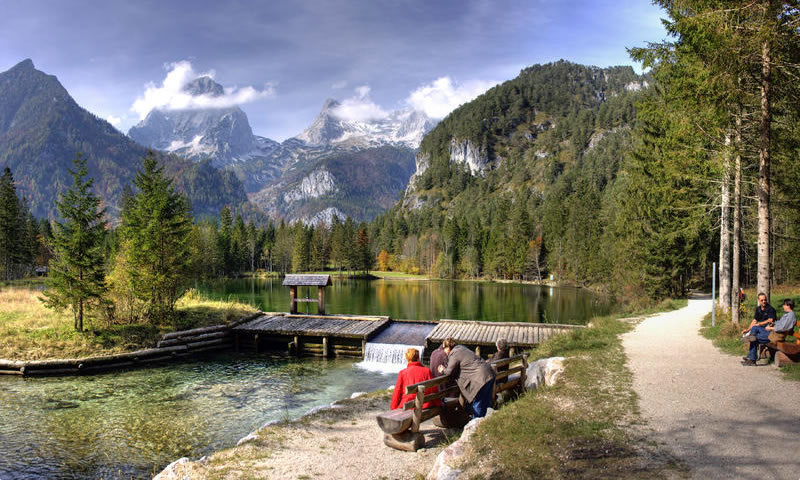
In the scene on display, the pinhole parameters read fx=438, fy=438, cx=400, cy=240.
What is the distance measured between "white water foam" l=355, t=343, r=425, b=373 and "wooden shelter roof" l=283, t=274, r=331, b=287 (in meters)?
7.18

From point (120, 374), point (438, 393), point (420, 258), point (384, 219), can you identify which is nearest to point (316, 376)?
point (120, 374)

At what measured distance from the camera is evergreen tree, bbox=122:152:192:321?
89.5 ft

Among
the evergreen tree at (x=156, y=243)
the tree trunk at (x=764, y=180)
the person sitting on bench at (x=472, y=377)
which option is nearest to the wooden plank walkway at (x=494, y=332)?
the tree trunk at (x=764, y=180)

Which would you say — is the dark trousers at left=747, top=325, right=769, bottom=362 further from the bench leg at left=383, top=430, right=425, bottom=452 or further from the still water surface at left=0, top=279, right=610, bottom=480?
the still water surface at left=0, top=279, right=610, bottom=480

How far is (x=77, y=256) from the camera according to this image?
23.8m

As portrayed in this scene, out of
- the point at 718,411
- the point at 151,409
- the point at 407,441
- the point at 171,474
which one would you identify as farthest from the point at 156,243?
the point at 718,411

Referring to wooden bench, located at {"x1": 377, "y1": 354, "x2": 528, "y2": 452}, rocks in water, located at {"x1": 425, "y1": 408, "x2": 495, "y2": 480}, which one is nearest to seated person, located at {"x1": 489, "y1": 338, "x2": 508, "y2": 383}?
wooden bench, located at {"x1": 377, "y1": 354, "x2": 528, "y2": 452}

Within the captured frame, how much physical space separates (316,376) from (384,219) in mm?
151826

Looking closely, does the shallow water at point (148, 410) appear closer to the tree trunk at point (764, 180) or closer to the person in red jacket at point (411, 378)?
the person in red jacket at point (411, 378)

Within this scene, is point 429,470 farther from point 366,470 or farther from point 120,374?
point 120,374

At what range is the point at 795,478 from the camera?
19.2 ft

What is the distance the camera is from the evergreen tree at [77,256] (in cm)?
2338

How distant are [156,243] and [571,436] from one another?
28.0 meters

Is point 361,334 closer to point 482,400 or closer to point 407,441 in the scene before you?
point 482,400
